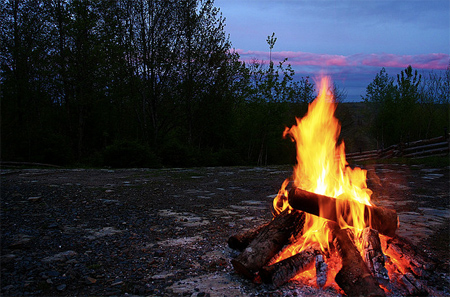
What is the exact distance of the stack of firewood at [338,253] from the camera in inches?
92.0

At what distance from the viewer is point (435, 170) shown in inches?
400

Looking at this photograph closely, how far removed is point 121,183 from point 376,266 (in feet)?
21.2

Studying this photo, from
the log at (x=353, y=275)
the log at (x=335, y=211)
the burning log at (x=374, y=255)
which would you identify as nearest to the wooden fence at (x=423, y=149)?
the log at (x=335, y=211)

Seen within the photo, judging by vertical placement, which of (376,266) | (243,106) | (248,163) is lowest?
(248,163)

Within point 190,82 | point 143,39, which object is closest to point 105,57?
point 143,39

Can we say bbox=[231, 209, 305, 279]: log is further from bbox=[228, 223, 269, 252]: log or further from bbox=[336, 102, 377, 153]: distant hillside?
bbox=[336, 102, 377, 153]: distant hillside

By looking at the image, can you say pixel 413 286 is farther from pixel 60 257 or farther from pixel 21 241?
pixel 21 241

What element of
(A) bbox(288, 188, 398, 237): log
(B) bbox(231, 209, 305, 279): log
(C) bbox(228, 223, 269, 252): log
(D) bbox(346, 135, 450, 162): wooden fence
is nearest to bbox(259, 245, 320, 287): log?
(B) bbox(231, 209, 305, 279): log

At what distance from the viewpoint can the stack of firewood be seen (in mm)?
2338

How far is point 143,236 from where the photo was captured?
3676mm

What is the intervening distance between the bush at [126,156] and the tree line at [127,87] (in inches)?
1.7

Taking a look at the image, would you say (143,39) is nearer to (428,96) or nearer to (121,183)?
(121,183)

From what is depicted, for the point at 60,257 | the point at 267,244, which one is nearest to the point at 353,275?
the point at 267,244

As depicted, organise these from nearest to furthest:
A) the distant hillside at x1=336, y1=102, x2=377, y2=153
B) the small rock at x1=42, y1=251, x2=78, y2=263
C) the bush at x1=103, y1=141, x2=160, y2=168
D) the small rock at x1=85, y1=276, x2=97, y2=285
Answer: the small rock at x1=85, y1=276, x2=97, y2=285 < the small rock at x1=42, y1=251, x2=78, y2=263 < the bush at x1=103, y1=141, x2=160, y2=168 < the distant hillside at x1=336, y1=102, x2=377, y2=153
